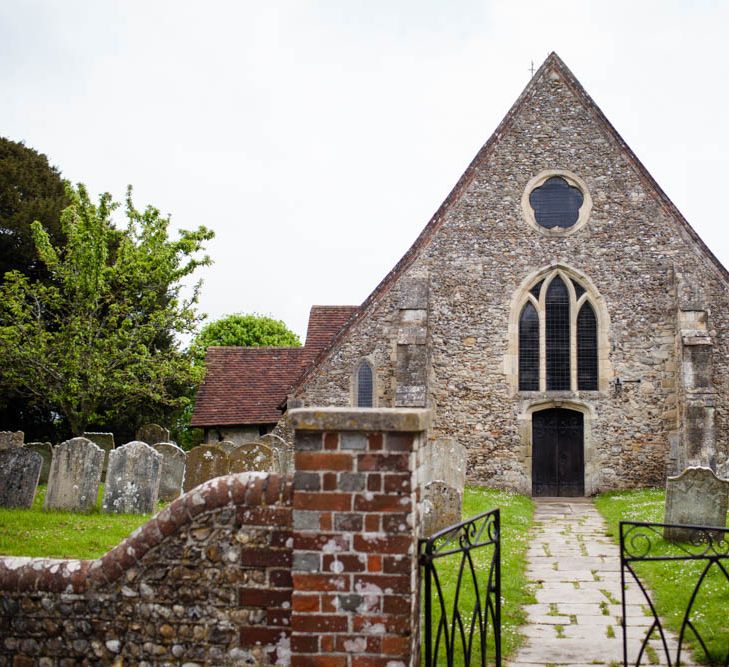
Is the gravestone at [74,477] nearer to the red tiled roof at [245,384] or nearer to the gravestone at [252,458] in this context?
the gravestone at [252,458]

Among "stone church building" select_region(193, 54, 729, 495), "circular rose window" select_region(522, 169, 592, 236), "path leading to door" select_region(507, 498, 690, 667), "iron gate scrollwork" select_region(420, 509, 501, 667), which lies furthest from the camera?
"circular rose window" select_region(522, 169, 592, 236)

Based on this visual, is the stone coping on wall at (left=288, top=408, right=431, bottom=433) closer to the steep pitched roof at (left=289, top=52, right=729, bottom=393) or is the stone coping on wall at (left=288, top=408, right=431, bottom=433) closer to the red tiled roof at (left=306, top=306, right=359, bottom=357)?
the steep pitched roof at (left=289, top=52, right=729, bottom=393)

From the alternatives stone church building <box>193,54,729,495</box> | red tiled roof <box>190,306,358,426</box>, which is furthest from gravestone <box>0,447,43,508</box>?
red tiled roof <box>190,306,358,426</box>

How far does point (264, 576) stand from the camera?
15.6ft

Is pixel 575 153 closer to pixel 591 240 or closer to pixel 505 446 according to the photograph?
pixel 591 240

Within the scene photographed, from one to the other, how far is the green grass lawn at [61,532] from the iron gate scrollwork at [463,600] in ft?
14.6

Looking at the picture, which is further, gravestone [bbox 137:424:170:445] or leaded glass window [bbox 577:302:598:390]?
gravestone [bbox 137:424:170:445]

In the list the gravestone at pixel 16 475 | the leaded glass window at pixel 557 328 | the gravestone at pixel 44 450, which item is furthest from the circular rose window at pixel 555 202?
the gravestone at pixel 16 475

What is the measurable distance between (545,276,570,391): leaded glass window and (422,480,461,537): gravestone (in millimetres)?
8877

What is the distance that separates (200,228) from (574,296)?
34.5 feet

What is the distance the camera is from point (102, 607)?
16.4 feet

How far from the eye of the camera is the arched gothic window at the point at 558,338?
1961 centimetres

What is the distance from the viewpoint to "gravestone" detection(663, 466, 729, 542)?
10.7 meters

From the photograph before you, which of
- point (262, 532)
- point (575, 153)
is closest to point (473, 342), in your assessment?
point (575, 153)
